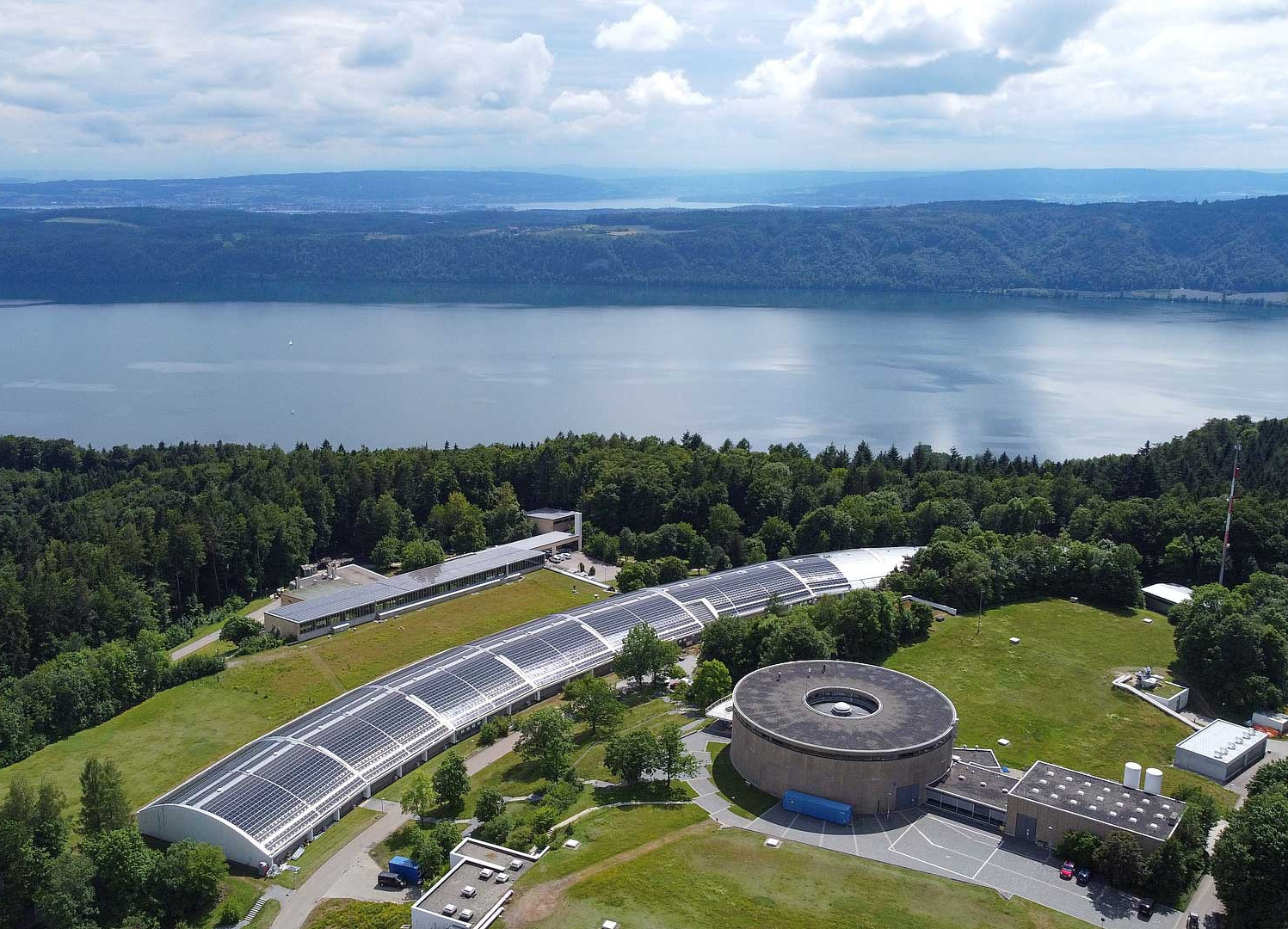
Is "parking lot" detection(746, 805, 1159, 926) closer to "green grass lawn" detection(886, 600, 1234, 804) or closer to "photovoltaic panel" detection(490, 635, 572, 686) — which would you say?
"green grass lawn" detection(886, 600, 1234, 804)

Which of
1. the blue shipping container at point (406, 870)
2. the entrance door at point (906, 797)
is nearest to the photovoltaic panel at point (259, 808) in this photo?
the blue shipping container at point (406, 870)

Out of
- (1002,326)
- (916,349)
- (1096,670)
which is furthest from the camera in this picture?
(1002,326)

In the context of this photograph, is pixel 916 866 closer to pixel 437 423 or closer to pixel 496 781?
pixel 496 781

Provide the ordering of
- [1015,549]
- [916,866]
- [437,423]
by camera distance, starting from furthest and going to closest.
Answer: [437,423] → [1015,549] → [916,866]

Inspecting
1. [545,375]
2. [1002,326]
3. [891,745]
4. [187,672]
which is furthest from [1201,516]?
[1002,326]

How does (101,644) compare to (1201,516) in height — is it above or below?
below

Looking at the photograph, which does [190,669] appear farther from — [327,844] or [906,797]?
[906,797]
